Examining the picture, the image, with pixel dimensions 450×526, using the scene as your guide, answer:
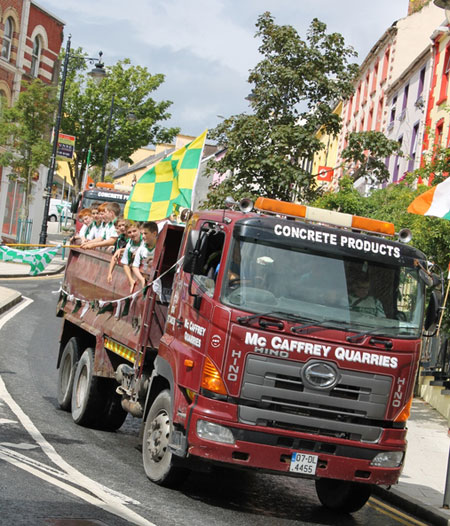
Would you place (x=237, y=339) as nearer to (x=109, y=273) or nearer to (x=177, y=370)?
(x=177, y=370)

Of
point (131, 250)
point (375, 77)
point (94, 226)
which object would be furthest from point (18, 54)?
point (131, 250)

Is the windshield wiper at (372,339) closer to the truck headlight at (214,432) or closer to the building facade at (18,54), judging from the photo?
the truck headlight at (214,432)

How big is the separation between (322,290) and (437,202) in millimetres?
4291

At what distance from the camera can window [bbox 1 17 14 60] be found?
46.5m

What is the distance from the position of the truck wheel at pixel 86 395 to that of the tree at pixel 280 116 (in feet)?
Result: 35.2

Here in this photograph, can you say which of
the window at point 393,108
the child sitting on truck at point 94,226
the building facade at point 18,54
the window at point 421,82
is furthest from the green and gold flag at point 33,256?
the building facade at point 18,54

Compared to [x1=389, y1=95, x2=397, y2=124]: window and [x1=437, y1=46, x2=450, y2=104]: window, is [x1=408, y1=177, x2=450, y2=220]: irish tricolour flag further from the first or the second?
[x1=389, y1=95, x2=397, y2=124]: window

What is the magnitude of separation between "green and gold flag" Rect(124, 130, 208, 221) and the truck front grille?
155 inches

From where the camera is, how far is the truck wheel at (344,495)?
873 centimetres

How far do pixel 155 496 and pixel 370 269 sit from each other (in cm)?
277

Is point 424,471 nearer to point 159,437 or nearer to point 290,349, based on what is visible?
point 159,437

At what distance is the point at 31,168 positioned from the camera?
40875 millimetres

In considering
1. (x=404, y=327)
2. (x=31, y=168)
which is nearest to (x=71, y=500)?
(x=404, y=327)

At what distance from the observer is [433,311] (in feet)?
26.6
